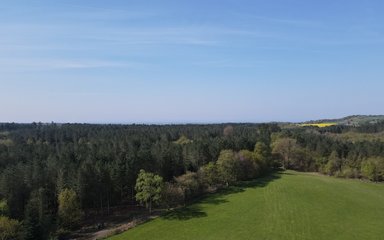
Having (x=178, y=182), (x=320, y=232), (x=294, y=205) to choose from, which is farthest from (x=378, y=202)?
(x=178, y=182)

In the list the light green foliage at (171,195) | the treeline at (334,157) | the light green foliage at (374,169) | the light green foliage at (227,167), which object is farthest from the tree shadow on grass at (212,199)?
the light green foliage at (374,169)

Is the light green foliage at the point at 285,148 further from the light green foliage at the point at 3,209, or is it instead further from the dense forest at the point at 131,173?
the light green foliage at the point at 3,209

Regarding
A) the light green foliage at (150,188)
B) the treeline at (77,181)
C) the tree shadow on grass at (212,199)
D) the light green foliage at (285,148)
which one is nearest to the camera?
the treeline at (77,181)

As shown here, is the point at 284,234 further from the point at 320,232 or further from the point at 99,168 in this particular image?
the point at 99,168

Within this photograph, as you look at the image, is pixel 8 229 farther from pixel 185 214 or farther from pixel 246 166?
pixel 246 166

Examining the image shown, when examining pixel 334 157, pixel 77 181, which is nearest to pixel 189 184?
pixel 77 181

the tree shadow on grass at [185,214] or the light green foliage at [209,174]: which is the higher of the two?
the light green foliage at [209,174]
